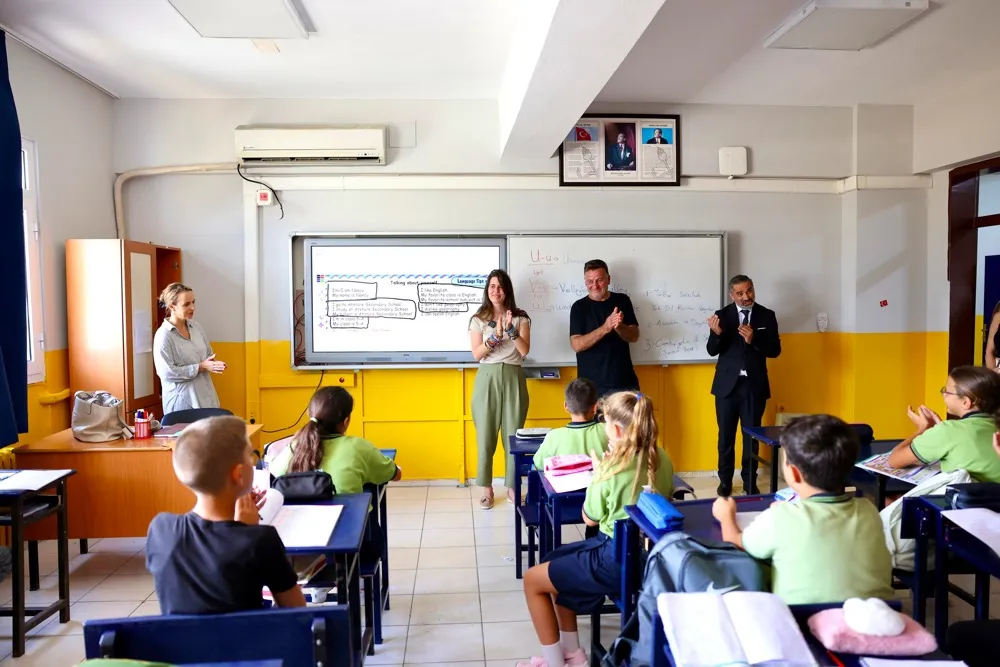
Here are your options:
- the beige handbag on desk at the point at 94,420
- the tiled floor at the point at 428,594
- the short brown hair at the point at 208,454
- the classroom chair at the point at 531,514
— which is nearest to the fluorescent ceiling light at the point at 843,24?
the classroom chair at the point at 531,514

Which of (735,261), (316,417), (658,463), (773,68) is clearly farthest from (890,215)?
(316,417)

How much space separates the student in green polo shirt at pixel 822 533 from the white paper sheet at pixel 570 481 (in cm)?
82

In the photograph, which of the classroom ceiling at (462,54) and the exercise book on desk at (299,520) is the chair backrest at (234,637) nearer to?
the exercise book on desk at (299,520)

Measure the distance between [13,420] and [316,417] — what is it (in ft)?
6.22

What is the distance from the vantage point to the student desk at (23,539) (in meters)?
2.58

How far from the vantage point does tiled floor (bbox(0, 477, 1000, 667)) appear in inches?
105

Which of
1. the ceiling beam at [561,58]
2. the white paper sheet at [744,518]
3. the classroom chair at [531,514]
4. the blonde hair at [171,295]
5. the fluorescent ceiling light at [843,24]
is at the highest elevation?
the fluorescent ceiling light at [843,24]

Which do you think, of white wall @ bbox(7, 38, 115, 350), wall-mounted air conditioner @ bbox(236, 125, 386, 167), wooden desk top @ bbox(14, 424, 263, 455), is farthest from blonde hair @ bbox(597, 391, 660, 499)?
white wall @ bbox(7, 38, 115, 350)

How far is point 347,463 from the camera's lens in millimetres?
2465

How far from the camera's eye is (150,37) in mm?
3732

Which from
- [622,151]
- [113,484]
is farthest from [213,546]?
[622,151]

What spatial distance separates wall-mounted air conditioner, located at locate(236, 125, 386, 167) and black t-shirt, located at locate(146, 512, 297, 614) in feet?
11.8

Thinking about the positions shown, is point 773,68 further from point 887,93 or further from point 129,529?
point 129,529

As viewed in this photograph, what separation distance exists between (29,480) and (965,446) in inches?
141
